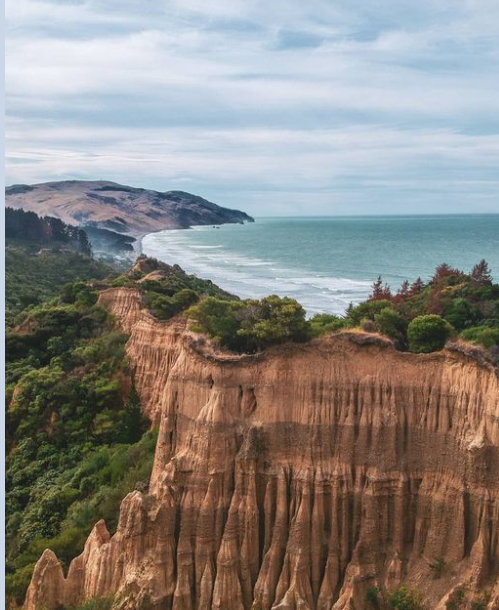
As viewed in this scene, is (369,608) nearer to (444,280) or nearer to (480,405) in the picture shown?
(480,405)

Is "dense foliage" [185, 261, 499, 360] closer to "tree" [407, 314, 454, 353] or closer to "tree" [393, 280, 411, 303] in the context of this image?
"tree" [407, 314, 454, 353]

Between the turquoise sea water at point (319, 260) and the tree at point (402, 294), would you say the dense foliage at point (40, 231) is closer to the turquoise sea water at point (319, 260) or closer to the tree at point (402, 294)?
the turquoise sea water at point (319, 260)

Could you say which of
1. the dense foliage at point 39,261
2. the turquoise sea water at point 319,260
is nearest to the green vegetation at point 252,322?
the dense foliage at point 39,261

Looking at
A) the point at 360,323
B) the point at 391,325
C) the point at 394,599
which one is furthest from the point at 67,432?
the point at 394,599

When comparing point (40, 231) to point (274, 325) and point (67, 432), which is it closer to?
point (67, 432)

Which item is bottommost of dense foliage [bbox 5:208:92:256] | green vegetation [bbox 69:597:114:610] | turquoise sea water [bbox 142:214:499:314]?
green vegetation [bbox 69:597:114:610]

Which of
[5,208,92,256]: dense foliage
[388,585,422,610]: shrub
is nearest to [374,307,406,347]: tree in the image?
[388,585,422,610]: shrub
